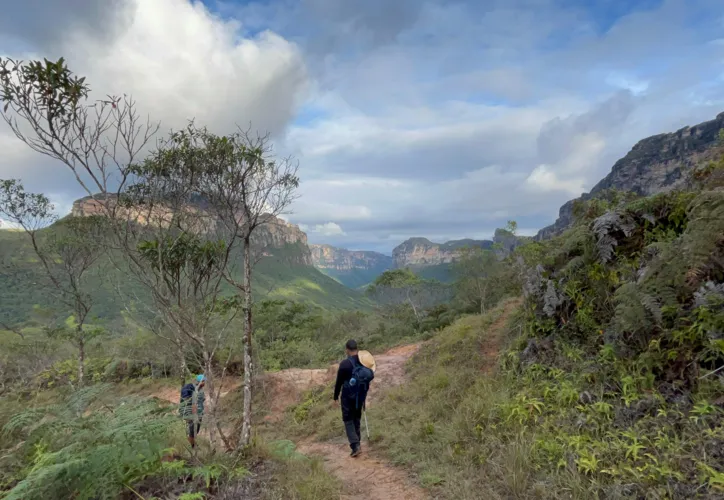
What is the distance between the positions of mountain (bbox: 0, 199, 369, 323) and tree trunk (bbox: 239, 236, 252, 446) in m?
0.42

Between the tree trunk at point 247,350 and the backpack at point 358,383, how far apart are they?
5.44 feet

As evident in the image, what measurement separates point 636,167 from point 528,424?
4868 inches

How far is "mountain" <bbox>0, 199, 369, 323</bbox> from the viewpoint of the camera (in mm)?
7594

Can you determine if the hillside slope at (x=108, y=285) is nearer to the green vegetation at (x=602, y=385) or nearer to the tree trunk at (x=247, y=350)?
the tree trunk at (x=247, y=350)

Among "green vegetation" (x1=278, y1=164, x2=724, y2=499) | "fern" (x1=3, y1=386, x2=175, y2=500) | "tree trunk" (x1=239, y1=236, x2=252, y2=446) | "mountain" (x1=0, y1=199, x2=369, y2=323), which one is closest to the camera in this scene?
"fern" (x1=3, y1=386, x2=175, y2=500)

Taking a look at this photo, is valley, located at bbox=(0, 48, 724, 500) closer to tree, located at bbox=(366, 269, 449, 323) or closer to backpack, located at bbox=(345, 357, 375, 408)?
backpack, located at bbox=(345, 357, 375, 408)

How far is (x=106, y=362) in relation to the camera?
22.4 meters

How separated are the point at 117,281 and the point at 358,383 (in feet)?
15.3

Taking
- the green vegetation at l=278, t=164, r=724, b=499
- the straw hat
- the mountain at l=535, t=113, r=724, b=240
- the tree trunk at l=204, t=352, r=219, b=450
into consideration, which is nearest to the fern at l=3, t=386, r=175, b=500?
the tree trunk at l=204, t=352, r=219, b=450

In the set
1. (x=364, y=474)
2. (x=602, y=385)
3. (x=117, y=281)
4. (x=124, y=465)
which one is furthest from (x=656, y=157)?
(x=124, y=465)

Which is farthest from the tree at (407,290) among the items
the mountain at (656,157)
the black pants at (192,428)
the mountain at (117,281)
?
the mountain at (656,157)

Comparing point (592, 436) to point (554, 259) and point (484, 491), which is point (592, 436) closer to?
point (484, 491)

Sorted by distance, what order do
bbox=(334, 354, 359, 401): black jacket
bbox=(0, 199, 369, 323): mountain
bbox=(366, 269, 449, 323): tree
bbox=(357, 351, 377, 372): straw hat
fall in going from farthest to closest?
bbox=(366, 269, 449, 323): tree
bbox=(0, 199, 369, 323): mountain
bbox=(357, 351, 377, 372): straw hat
bbox=(334, 354, 359, 401): black jacket

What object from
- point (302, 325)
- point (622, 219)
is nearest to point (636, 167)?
point (302, 325)
